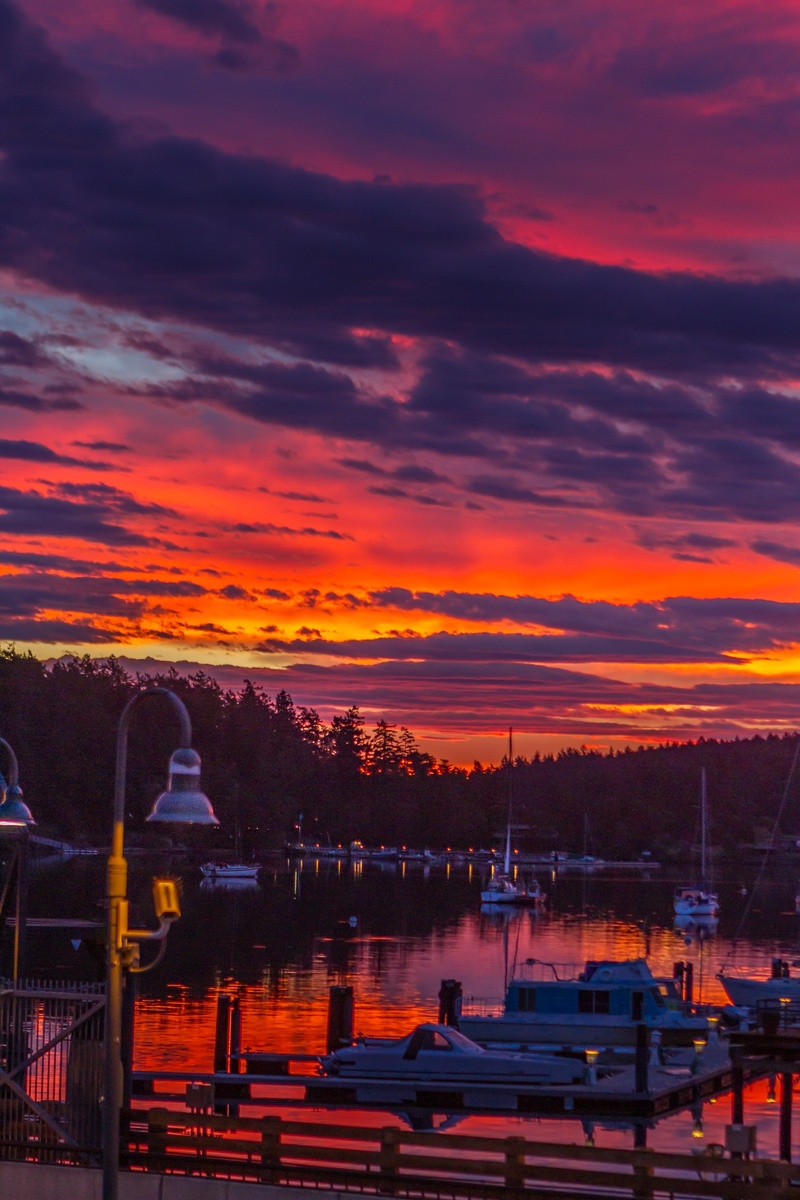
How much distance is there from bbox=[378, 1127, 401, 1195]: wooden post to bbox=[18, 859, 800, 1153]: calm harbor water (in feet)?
16.5

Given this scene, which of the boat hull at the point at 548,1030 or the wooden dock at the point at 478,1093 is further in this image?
the boat hull at the point at 548,1030

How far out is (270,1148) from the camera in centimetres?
2403

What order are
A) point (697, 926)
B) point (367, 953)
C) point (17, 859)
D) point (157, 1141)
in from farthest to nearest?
1. point (697, 926)
2. point (367, 953)
3. point (17, 859)
4. point (157, 1141)

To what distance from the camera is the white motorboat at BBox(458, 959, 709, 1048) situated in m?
53.5

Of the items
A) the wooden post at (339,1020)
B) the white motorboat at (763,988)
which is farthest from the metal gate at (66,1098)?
the white motorboat at (763,988)

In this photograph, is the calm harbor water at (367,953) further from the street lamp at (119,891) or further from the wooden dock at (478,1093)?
the street lamp at (119,891)

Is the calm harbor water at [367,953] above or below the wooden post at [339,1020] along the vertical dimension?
below

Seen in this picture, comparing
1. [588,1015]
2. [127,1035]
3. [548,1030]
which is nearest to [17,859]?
[127,1035]

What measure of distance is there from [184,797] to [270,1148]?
6.82 meters

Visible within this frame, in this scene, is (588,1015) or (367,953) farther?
(367,953)

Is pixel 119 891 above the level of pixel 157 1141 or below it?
above

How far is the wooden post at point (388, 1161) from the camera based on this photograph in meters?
23.4

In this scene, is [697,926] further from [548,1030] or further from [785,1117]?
[785,1117]

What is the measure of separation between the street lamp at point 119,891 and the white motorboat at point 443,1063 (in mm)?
25771
